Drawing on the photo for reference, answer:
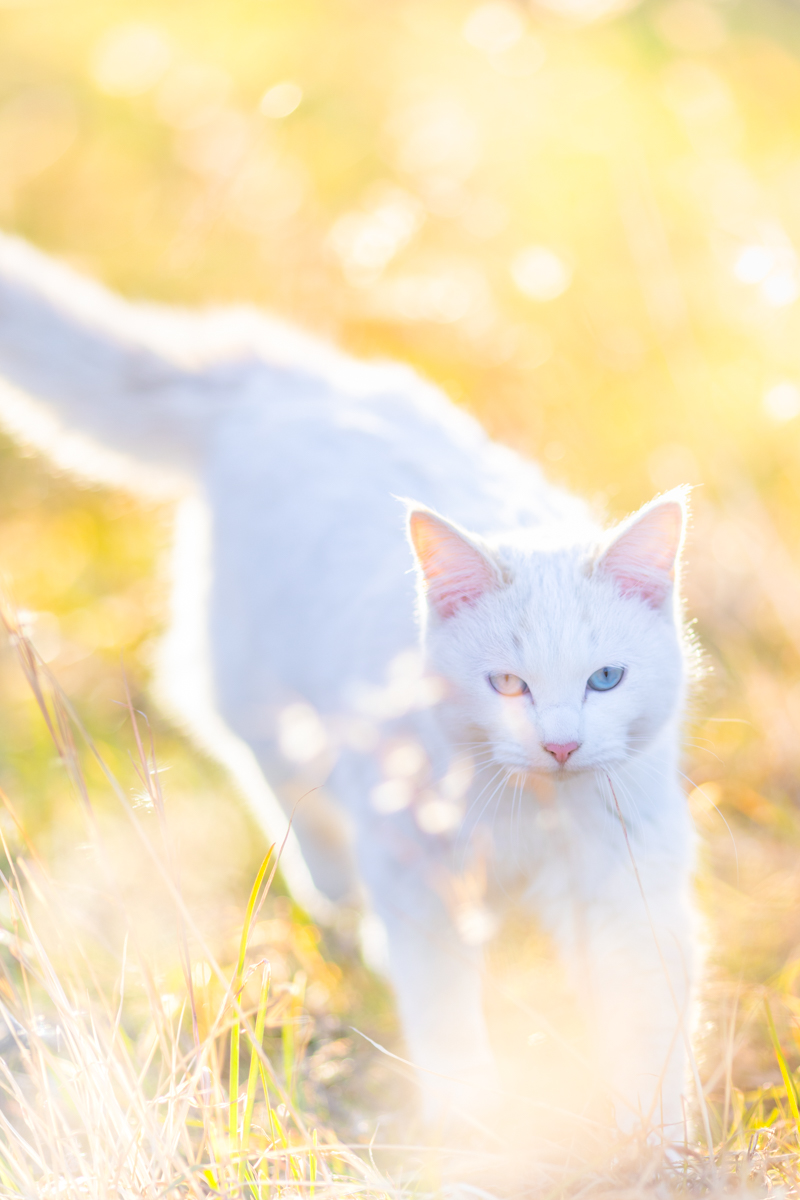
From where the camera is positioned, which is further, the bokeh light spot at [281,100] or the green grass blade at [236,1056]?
the bokeh light spot at [281,100]

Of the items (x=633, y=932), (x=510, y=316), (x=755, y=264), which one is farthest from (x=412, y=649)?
(x=510, y=316)

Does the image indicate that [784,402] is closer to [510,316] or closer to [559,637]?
[559,637]

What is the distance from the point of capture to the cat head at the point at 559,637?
64.7 inches

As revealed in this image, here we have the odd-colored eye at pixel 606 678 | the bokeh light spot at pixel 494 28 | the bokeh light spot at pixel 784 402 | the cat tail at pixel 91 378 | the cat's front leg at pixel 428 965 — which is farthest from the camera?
the bokeh light spot at pixel 494 28

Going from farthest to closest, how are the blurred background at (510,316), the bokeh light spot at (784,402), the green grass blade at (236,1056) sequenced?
the blurred background at (510,316), the bokeh light spot at (784,402), the green grass blade at (236,1056)

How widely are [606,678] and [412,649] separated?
0.44m

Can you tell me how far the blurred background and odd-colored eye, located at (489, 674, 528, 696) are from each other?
0.53m

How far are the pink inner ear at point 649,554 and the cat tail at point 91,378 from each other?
1.39 m

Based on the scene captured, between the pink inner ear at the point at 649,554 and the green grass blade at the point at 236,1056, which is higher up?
the pink inner ear at the point at 649,554

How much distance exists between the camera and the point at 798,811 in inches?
108

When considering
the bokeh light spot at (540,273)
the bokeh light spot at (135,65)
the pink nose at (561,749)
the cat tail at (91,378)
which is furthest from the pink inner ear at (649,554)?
the bokeh light spot at (135,65)

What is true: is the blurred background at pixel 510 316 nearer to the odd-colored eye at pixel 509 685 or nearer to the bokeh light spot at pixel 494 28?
the bokeh light spot at pixel 494 28

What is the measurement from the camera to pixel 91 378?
267cm

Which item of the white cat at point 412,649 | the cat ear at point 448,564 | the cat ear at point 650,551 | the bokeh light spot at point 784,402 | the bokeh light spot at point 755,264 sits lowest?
the white cat at point 412,649
